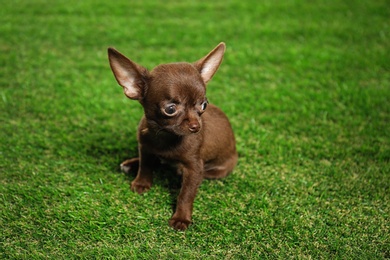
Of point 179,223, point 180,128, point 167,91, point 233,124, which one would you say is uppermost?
point 167,91

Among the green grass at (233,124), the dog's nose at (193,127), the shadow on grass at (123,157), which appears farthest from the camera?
the shadow on grass at (123,157)

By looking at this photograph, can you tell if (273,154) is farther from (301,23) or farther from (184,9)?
(184,9)

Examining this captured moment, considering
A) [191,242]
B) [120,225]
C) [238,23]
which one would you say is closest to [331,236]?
[191,242]

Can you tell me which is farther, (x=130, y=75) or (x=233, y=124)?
(x=233, y=124)

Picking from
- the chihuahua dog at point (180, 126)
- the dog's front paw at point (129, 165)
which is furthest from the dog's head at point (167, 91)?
the dog's front paw at point (129, 165)

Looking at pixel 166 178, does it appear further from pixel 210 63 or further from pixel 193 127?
pixel 210 63

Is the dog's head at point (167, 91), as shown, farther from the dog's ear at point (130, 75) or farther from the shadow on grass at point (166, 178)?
the shadow on grass at point (166, 178)

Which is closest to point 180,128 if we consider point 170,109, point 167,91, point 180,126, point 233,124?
point 180,126
